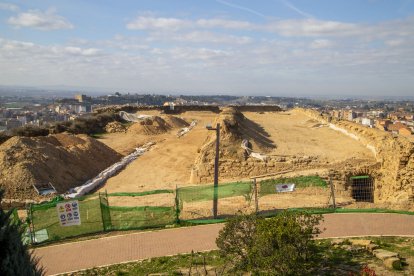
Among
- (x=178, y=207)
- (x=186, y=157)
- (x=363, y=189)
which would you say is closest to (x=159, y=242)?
(x=178, y=207)

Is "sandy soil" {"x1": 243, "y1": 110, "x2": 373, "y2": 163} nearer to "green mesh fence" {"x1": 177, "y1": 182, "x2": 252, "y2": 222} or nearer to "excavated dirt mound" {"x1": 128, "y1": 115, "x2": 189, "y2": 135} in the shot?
"green mesh fence" {"x1": 177, "y1": 182, "x2": 252, "y2": 222}

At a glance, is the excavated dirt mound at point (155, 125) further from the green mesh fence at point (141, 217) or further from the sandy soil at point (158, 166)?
the green mesh fence at point (141, 217)

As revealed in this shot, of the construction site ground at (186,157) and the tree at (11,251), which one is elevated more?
the tree at (11,251)

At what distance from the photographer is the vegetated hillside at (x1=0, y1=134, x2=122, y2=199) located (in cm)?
1803

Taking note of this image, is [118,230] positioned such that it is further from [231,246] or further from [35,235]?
[231,246]

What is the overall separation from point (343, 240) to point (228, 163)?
9234 mm

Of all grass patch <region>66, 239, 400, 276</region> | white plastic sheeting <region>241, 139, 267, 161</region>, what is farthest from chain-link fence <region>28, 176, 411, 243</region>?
white plastic sheeting <region>241, 139, 267, 161</region>

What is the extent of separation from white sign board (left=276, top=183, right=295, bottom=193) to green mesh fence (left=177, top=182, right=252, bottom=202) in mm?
1150

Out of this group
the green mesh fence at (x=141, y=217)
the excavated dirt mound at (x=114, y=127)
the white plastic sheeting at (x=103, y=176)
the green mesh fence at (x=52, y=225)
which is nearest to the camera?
the green mesh fence at (x=52, y=225)

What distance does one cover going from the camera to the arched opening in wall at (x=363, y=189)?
56.2 ft

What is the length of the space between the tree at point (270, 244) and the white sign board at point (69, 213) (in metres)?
6.39

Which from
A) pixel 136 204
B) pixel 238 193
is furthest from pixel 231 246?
pixel 136 204

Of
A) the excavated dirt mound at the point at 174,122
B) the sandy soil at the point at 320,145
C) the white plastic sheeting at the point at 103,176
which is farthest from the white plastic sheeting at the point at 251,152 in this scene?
the excavated dirt mound at the point at 174,122

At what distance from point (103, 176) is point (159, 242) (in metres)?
10.9
